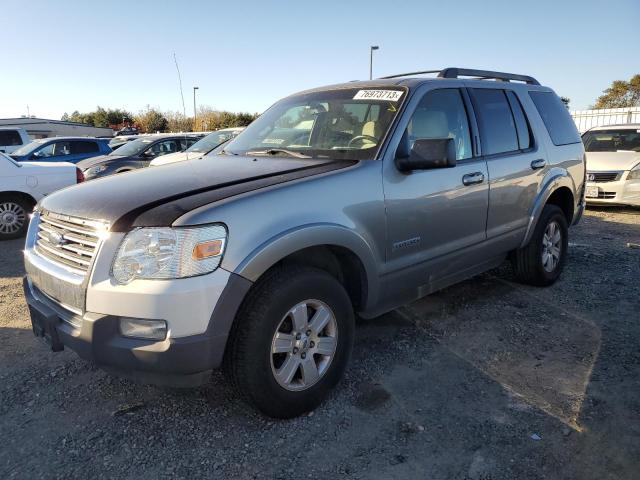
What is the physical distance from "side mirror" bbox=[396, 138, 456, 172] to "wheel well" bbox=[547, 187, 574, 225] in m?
2.31

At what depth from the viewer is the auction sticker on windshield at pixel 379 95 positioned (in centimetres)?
352

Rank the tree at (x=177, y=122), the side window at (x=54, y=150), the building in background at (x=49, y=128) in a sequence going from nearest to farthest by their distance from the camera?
the side window at (x=54, y=150) → the building in background at (x=49, y=128) → the tree at (x=177, y=122)

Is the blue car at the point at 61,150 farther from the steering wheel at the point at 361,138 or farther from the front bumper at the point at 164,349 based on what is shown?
the front bumper at the point at 164,349

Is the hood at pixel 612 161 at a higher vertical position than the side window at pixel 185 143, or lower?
lower

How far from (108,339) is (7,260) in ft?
17.2

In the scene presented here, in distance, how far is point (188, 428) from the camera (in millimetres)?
2773

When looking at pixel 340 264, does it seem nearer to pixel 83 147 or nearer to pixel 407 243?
pixel 407 243

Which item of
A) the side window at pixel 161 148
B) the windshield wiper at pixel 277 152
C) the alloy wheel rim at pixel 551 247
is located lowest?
the alloy wheel rim at pixel 551 247

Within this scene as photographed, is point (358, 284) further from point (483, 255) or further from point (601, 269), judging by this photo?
point (601, 269)

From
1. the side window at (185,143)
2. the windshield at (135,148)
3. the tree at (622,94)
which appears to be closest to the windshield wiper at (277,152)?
the windshield at (135,148)

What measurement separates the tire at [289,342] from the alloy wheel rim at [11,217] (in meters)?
6.86

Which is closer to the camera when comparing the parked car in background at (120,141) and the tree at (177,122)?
the parked car in background at (120,141)

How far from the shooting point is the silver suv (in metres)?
2.36

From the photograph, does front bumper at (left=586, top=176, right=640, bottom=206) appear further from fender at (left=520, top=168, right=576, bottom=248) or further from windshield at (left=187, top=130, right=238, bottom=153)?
windshield at (left=187, top=130, right=238, bottom=153)
